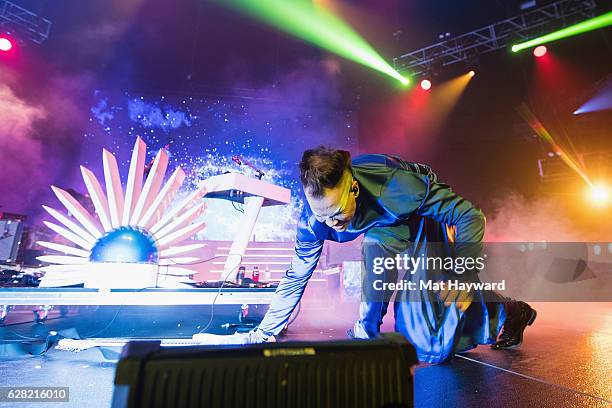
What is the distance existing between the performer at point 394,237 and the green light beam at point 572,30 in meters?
6.58

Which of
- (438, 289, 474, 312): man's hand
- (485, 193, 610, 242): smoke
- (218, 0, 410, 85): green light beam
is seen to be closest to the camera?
(438, 289, 474, 312): man's hand

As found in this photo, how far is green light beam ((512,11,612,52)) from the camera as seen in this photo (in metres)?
5.98

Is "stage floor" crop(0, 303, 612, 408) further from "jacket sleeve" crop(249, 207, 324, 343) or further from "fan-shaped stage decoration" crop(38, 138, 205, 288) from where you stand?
"jacket sleeve" crop(249, 207, 324, 343)

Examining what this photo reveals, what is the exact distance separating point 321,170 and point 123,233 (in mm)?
2255

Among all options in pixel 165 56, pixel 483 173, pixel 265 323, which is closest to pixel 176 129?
pixel 165 56

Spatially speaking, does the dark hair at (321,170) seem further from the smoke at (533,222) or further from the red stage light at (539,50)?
the smoke at (533,222)

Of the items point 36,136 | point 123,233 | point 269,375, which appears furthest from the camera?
point 36,136

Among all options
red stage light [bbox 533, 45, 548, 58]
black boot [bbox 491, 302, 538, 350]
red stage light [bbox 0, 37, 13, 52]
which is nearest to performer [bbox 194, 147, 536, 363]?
black boot [bbox 491, 302, 538, 350]

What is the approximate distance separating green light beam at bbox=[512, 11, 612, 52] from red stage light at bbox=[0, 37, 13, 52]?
33.8ft

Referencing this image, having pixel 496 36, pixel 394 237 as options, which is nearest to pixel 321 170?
pixel 394 237

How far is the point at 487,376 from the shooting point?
1778 mm

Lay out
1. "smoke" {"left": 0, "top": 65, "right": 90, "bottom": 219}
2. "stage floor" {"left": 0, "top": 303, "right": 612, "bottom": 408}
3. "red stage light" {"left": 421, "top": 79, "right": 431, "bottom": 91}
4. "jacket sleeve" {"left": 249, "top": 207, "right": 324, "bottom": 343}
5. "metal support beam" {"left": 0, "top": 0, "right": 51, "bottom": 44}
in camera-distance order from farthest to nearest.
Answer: "red stage light" {"left": 421, "top": 79, "right": 431, "bottom": 91}
"smoke" {"left": 0, "top": 65, "right": 90, "bottom": 219}
"metal support beam" {"left": 0, "top": 0, "right": 51, "bottom": 44}
"jacket sleeve" {"left": 249, "top": 207, "right": 324, "bottom": 343}
"stage floor" {"left": 0, "top": 303, "right": 612, "bottom": 408}

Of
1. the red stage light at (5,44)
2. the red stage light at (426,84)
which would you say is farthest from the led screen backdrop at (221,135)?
the red stage light at (426,84)

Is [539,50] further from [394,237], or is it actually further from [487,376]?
[487,376]
